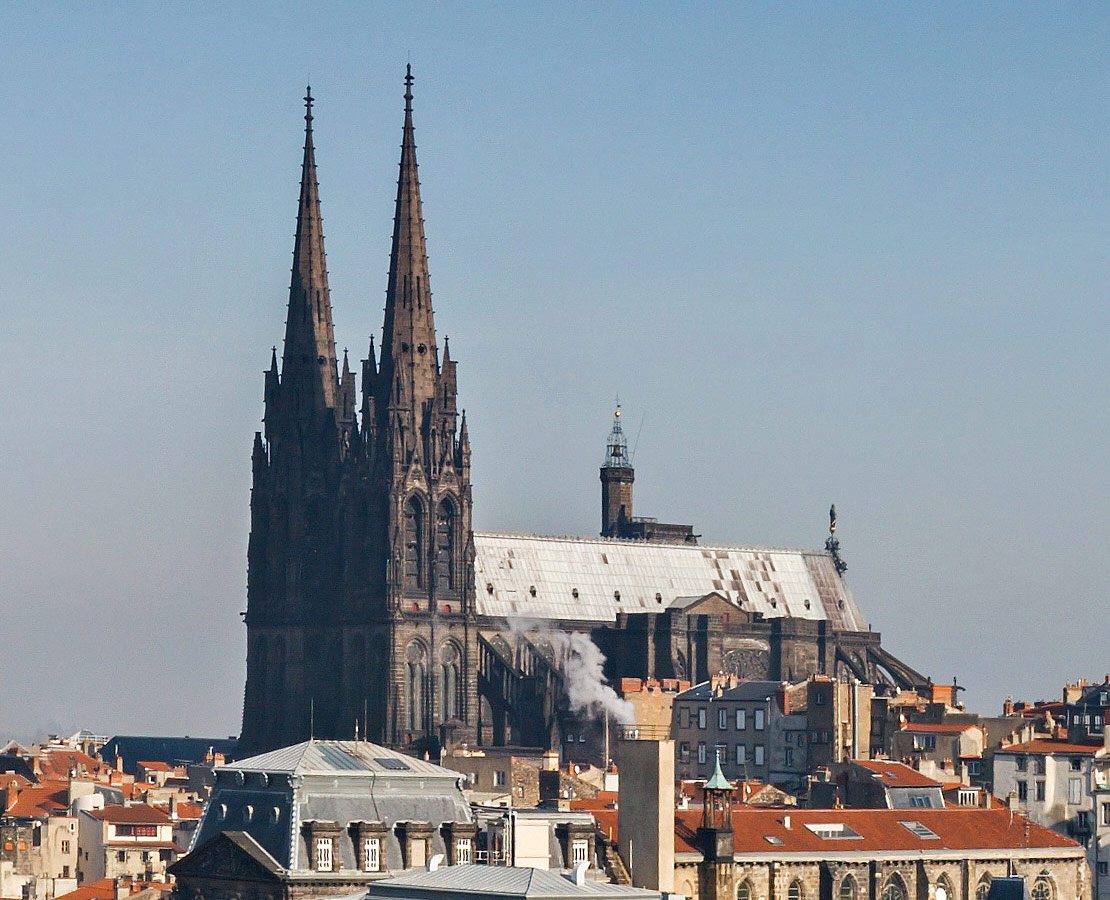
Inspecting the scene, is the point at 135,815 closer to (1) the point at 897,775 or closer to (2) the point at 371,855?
(1) the point at 897,775

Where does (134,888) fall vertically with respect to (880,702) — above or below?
Answer: below

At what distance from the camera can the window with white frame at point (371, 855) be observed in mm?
107625

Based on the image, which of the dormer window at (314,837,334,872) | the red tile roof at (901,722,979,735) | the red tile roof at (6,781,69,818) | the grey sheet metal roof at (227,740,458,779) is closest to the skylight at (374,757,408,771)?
the grey sheet metal roof at (227,740,458,779)

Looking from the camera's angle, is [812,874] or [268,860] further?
[812,874]

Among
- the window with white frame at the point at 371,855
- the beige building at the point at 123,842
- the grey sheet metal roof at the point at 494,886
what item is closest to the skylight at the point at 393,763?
the window with white frame at the point at 371,855

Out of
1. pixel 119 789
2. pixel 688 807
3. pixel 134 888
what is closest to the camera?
pixel 134 888

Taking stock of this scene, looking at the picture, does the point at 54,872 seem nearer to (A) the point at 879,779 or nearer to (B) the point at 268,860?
(A) the point at 879,779

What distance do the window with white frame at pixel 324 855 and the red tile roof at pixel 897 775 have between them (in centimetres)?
4767

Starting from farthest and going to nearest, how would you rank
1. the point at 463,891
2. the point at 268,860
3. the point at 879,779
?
the point at 879,779 < the point at 268,860 < the point at 463,891

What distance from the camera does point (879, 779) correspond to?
152 metres

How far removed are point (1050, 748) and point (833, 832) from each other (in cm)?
3349

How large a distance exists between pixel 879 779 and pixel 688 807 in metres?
14.2

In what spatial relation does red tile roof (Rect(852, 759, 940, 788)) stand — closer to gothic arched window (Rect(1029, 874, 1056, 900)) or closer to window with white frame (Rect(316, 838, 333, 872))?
gothic arched window (Rect(1029, 874, 1056, 900))

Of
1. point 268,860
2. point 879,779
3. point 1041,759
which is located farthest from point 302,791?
point 1041,759
